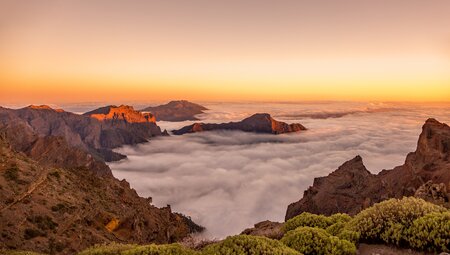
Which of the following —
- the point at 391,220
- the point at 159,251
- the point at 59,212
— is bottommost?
the point at 59,212

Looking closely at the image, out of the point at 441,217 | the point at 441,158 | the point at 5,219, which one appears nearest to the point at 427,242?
the point at 441,217

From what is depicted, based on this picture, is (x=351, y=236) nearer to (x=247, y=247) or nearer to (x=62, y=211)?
A: (x=247, y=247)

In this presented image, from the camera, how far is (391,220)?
461 inches

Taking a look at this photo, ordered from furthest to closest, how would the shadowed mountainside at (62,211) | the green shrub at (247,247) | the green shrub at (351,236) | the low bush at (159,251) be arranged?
the shadowed mountainside at (62,211) < the green shrub at (351,236) < the low bush at (159,251) < the green shrub at (247,247)

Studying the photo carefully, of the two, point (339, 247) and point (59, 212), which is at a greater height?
point (339, 247)

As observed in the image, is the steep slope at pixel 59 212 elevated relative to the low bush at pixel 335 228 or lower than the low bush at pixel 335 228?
lower

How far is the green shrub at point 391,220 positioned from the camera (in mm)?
11312

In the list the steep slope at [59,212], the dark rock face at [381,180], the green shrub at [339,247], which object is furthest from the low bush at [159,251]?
the dark rock face at [381,180]

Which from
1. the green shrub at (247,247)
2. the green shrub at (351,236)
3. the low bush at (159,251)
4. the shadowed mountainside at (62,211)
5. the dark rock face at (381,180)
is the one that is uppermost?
the green shrub at (247,247)

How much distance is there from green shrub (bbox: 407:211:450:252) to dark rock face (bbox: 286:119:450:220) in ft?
337

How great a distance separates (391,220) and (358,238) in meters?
1.25

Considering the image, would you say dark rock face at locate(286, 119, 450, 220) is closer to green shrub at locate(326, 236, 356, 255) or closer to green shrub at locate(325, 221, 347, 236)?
green shrub at locate(325, 221, 347, 236)

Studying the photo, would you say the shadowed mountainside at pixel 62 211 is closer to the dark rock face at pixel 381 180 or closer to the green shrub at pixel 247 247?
the green shrub at pixel 247 247

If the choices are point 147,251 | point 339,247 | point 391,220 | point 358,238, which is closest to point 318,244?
point 339,247
